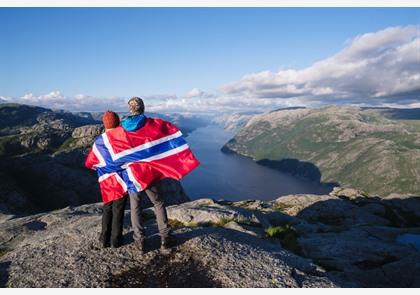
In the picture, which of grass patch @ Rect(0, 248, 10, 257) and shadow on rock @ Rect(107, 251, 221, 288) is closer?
shadow on rock @ Rect(107, 251, 221, 288)

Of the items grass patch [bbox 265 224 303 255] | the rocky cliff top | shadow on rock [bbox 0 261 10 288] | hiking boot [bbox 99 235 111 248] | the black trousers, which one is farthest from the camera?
grass patch [bbox 265 224 303 255]

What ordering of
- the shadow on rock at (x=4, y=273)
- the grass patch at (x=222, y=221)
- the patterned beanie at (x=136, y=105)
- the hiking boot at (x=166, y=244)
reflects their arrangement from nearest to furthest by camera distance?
the shadow on rock at (x=4, y=273), the patterned beanie at (x=136, y=105), the hiking boot at (x=166, y=244), the grass patch at (x=222, y=221)

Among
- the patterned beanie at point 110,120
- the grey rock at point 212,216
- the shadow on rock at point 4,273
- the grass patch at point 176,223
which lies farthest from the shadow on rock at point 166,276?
the grey rock at point 212,216

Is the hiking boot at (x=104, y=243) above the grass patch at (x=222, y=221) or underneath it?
above

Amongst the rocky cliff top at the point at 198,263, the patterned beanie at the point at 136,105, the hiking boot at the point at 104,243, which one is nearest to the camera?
the rocky cliff top at the point at 198,263

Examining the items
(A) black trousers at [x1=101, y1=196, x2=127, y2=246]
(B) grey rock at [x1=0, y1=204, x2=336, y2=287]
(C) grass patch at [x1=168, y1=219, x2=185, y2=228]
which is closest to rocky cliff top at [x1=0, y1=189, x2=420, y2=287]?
(B) grey rock at [x1=0, y1=204, x2=336, y2=287]

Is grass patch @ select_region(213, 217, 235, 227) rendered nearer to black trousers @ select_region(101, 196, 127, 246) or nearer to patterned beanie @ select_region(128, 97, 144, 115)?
black trousers @ select_region(101, 196, 127, 246)

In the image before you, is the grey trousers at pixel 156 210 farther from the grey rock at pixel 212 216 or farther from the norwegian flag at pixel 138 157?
the grey rock at pixel 212 216

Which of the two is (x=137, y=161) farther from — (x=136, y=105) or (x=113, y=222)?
(x=113, y=222)
